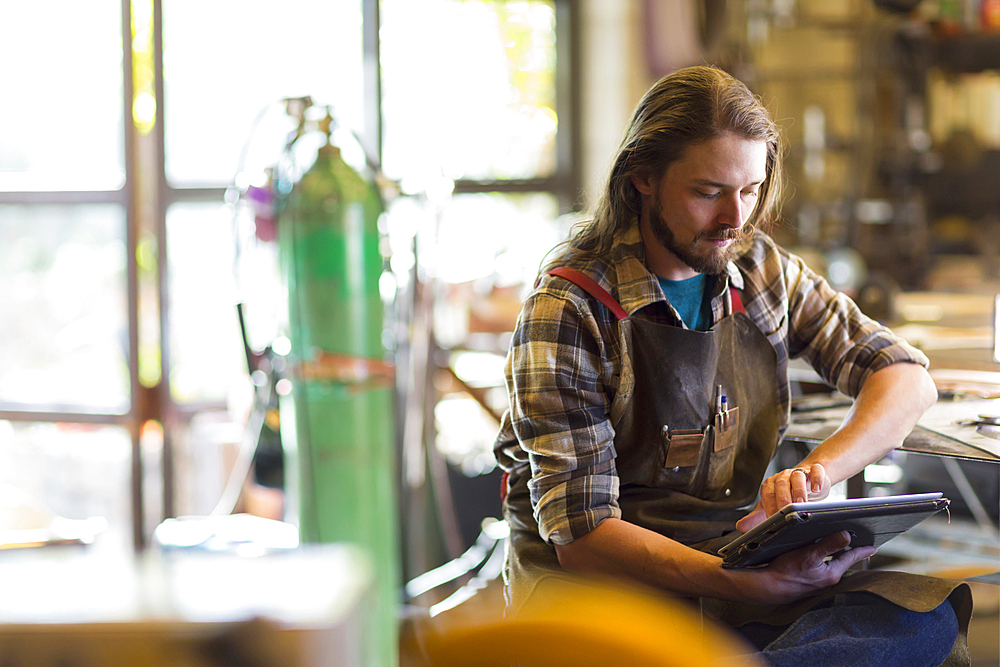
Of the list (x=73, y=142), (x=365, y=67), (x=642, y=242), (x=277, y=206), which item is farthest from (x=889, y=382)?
(x=73, y=142)

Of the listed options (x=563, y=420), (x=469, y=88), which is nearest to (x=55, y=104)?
(x=469, y=88)

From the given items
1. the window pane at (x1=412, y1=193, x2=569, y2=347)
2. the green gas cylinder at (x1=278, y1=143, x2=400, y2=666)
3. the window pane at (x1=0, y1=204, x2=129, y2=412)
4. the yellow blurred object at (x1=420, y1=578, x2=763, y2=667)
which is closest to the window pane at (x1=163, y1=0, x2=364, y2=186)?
the window pane at (x1=0, y1=204, x2=129, y2=412)

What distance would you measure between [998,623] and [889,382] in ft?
2.80

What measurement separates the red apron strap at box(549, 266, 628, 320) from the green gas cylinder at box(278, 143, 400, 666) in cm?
101

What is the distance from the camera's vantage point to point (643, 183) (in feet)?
4.51

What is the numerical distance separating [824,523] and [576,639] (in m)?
0.58

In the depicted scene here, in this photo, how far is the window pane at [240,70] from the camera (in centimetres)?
357

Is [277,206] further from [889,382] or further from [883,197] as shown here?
[883,197]

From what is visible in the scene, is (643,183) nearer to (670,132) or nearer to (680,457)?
(670,132)

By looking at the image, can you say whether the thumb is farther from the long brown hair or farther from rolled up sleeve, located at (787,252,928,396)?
the long brown hair

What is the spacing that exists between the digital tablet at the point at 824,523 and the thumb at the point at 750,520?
0.12 meters

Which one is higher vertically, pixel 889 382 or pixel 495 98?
pixel 495 98

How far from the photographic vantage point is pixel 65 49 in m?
3.51

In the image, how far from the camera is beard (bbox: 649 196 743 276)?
1.33 metres
